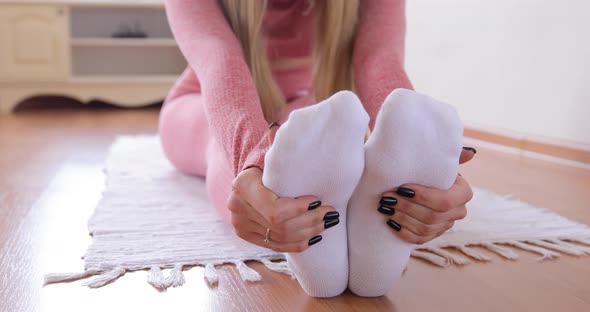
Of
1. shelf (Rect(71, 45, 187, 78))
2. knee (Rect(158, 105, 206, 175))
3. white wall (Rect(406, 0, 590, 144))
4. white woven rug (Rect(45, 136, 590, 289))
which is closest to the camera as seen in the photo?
white woven rug (Rect(45, 136, 590, 289))

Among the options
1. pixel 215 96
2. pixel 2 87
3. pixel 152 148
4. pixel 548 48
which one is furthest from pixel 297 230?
pixel 2 87

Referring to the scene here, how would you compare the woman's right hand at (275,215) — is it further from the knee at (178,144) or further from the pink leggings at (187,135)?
the knee at (178,144)

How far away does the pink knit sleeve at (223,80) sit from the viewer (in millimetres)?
692

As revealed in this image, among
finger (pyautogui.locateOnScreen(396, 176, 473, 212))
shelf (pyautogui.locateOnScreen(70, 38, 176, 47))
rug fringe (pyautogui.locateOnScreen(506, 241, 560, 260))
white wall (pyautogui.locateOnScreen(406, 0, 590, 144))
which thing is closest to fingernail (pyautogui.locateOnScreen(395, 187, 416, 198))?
finger (pyautogui.locateOnScreen(396, 176, 473, 212))

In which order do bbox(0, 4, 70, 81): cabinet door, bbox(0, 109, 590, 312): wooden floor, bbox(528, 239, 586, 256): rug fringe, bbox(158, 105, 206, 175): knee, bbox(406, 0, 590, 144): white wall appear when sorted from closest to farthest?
bbox(0, 109, 590, 312): wooden floor
bbox(528, 239, 586, 256): rug fringe
bbox(158, 105, 206, 175): knee
bbox(406, 0, 590, 144): white wall
bbox(0, 4, 70, 81): cabinet door

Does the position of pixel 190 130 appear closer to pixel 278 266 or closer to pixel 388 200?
pixel 278 266

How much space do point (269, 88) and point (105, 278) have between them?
1.44 ft

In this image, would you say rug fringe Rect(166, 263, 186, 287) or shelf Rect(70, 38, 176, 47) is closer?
rug fringe Rect(166, 263, 186, 287)

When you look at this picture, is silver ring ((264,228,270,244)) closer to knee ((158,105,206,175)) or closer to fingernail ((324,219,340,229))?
fingernail ((324,219,340,229))

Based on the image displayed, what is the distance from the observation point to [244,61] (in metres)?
0.85

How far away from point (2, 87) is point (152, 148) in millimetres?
1461

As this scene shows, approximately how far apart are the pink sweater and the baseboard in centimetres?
82

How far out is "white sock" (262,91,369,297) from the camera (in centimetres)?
55

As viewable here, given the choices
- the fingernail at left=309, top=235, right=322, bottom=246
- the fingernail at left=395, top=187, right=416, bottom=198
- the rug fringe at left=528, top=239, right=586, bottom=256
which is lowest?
the rug fringe at left=528, top=239, right=586, bottom=256
